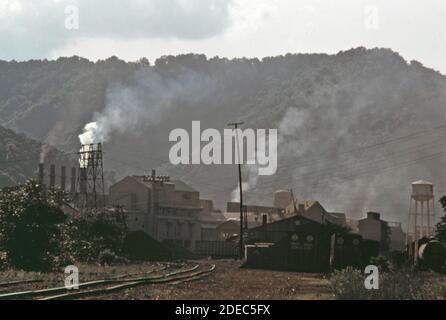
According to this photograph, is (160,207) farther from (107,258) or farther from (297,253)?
(297,253)

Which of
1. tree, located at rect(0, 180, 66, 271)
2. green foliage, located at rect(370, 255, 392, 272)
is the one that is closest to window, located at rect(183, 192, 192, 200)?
tree, located at rect(0, 180, 66, 271)

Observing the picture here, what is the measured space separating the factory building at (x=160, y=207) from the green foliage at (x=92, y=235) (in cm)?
3352

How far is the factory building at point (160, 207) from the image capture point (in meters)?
92.9

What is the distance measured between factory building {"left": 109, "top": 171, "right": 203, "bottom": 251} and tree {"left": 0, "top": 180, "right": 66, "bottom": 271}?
4747 centimetres

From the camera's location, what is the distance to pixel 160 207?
96250mm

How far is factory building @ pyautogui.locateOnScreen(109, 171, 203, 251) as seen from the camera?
92938mm

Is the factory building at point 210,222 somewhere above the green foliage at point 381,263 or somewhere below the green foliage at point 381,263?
above

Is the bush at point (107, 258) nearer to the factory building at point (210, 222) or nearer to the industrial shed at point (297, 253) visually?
Answer: the industrial shed at point (297, 253)

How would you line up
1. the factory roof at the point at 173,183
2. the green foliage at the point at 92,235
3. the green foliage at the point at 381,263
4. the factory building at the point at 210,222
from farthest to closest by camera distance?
the factory building at the point at 210,222 < the factory roof at the point at 173,183 < the green foliage at the point at 92,235 < the green foliage at the point at 381,263

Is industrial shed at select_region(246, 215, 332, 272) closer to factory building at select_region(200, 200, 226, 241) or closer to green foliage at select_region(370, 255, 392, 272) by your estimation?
green foliage at select_region(370, 255, 392, 272)

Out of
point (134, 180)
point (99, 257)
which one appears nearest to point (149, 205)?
point (134, 180)

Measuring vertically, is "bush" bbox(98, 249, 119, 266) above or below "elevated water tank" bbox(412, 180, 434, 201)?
below

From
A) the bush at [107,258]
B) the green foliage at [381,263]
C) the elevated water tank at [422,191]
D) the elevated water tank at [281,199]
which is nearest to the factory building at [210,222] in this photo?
the elevated water tank at [281,199]
